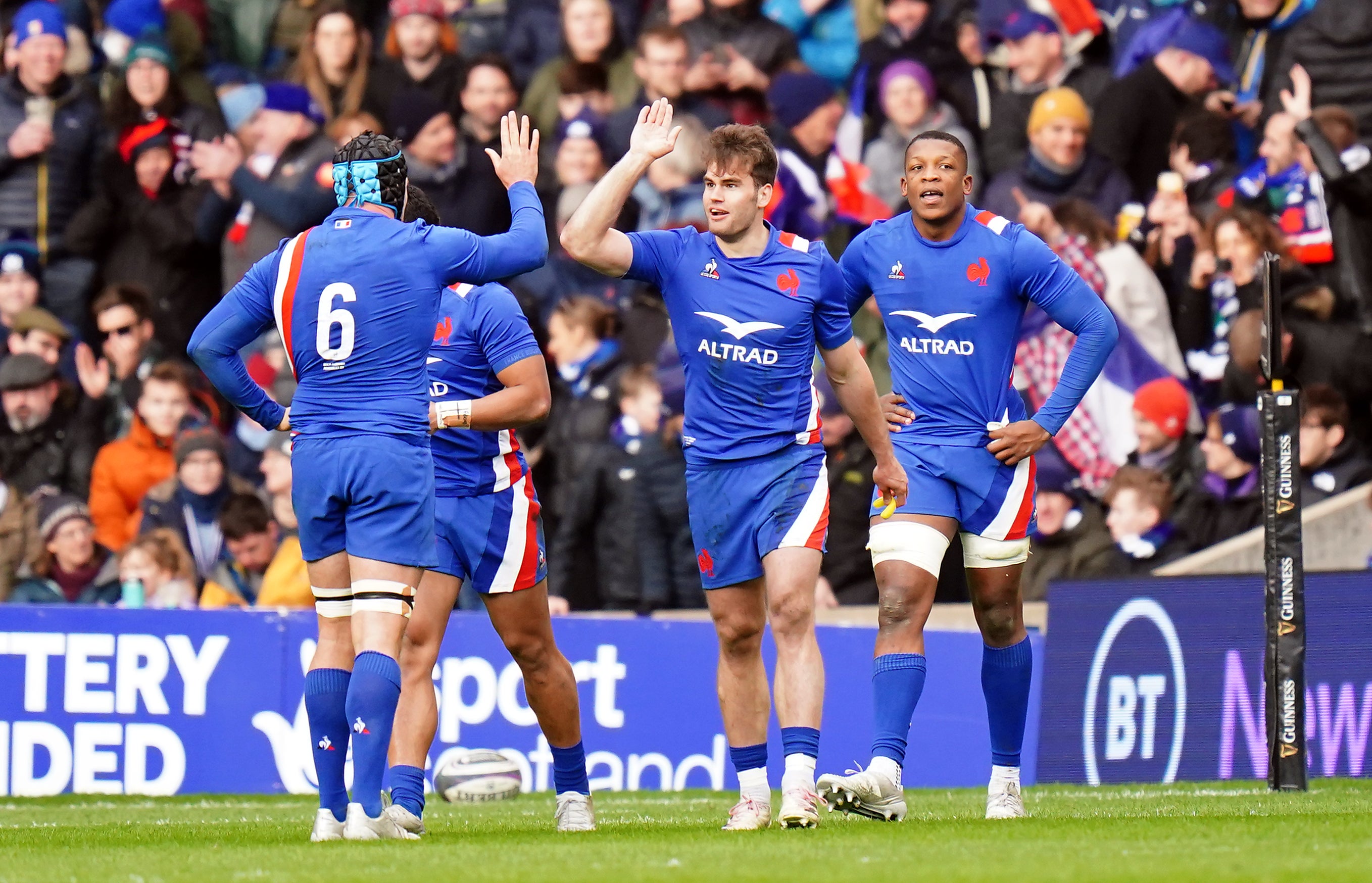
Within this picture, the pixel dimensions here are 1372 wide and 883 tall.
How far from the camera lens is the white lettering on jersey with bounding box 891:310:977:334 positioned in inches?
357

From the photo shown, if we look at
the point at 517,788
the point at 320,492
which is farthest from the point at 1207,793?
the point at 320,492

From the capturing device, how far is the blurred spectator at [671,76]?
15867mm

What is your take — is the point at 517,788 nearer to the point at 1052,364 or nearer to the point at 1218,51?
the point at 1052,364

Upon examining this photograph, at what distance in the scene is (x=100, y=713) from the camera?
13039mm

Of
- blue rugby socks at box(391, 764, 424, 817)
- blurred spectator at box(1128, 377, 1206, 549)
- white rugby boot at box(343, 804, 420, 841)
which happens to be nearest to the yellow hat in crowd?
blurred spectator at box(1128, 377, 1206, 549)

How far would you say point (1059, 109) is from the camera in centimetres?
1475

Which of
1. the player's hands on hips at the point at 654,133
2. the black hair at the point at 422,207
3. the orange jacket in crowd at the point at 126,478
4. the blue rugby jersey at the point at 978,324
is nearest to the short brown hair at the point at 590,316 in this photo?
the orange jacket in crowd at the point at 126,478

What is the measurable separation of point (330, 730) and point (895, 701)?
7.51ft

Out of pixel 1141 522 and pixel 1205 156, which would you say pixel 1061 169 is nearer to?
pixel 1205 156

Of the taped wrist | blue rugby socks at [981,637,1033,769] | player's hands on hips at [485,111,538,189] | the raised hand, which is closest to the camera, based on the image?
player's hands on hips at [485,111,538,189]

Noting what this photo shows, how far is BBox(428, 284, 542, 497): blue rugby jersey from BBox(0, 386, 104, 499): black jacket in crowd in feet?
25.4

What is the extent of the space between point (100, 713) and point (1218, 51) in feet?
28.5

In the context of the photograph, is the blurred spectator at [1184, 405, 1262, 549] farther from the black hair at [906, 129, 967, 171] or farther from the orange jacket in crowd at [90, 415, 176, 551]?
the orange jacket in crowd at [90, 415, 176, 551]

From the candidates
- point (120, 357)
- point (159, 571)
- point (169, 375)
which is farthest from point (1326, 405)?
point (120, 357)
